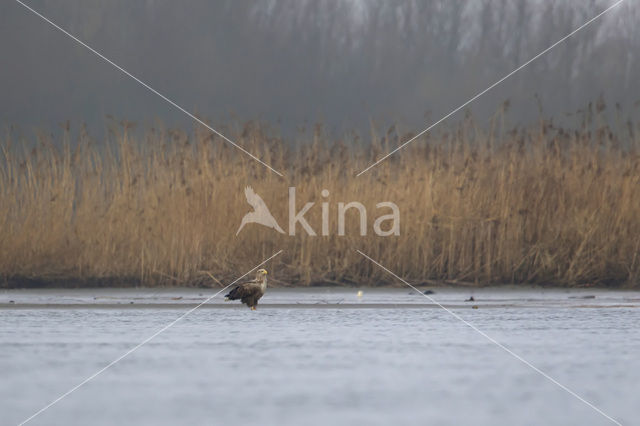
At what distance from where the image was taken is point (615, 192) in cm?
1145

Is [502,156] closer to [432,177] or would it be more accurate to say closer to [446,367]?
[432,177]

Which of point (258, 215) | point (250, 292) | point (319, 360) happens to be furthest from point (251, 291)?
point (319, 360)

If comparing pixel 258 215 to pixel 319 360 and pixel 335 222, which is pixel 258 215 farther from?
pixel 319 360

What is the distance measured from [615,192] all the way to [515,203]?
1110 millimetres

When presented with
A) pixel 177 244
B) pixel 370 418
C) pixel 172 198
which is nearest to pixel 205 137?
pixel 172 198

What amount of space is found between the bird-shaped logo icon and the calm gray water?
4.88 feet

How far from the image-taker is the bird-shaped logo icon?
11141 millimetres

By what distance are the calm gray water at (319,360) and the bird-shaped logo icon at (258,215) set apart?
1.49m

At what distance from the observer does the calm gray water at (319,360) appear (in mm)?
4582
